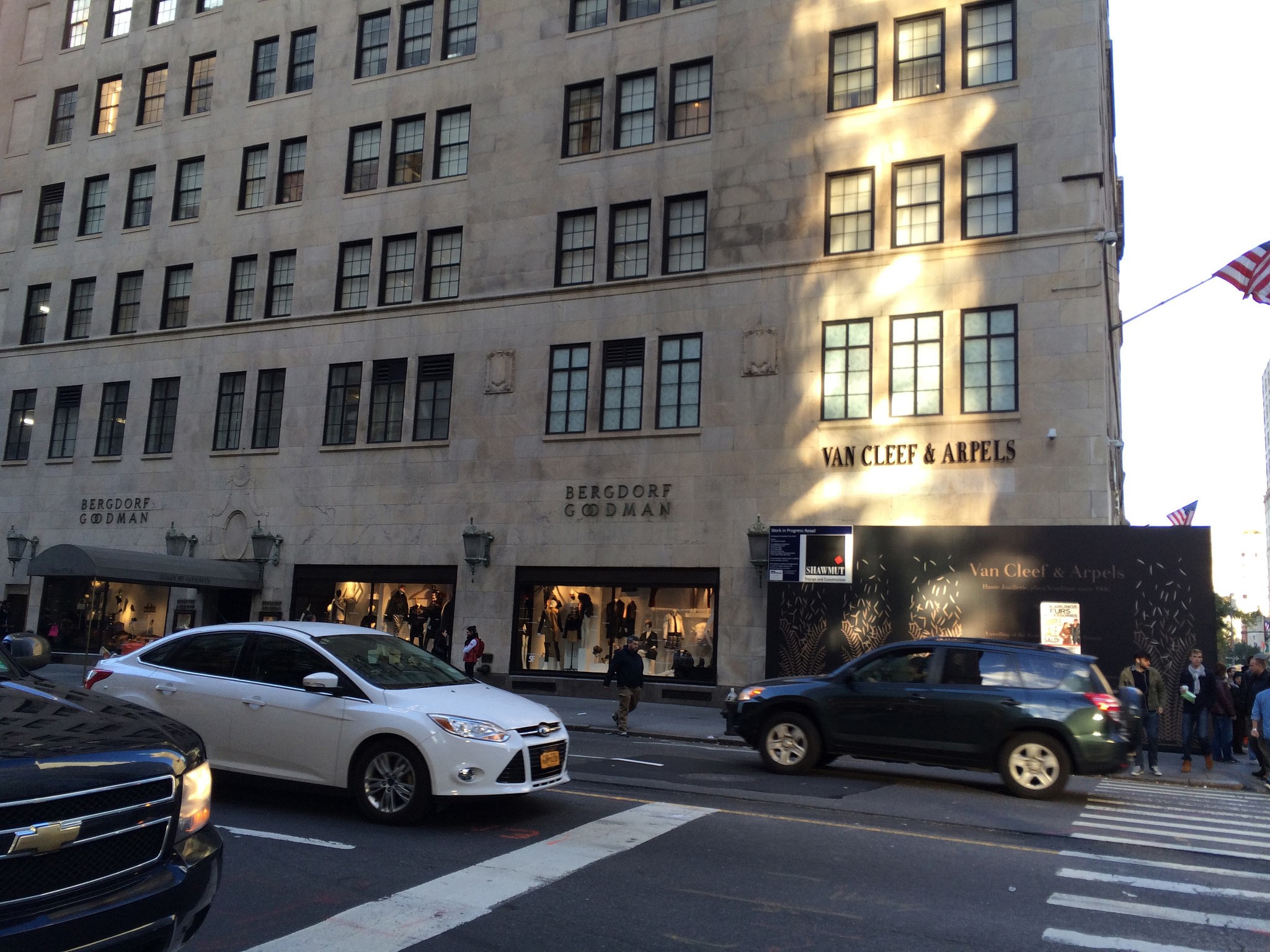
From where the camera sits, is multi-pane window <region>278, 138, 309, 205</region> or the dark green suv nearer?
the dark green suv

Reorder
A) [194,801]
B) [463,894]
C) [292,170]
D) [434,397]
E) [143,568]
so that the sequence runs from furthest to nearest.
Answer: [292,170], [434,397], [143,568], [463,894], [194,801]

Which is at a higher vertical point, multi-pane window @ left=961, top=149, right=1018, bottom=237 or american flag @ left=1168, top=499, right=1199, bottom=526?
multi-pane window @ left=961, top=149, right=1018, bottom=237

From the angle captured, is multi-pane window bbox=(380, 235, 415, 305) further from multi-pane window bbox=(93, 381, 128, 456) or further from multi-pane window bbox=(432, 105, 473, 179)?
multi-pane window bbox=(93, 381, 128, 456)

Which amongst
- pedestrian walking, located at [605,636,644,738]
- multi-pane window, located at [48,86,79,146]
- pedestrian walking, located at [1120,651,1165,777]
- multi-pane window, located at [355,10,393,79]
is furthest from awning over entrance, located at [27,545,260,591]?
pedestrian walking, located at [1120,651,1165,777]

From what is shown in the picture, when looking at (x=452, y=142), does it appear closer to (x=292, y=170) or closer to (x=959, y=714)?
(x=292, y=170)

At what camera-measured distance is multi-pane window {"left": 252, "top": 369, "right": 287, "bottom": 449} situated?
29.8 metres

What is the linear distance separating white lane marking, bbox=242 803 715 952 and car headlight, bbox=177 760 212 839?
1.18m

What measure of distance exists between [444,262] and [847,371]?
1188cm

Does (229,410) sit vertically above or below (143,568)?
above

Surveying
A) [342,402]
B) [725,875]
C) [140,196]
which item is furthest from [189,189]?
[725,875]

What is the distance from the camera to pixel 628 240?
1027 inches

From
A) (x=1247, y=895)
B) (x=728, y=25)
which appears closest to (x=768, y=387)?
(x=728, y=25)

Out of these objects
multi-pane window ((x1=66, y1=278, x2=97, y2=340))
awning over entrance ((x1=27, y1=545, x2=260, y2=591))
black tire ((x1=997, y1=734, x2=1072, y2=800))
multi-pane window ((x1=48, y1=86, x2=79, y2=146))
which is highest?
multi-pane window ((x1=48, y1=86, x2=79, y2=146))

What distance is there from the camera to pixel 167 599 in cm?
3033
